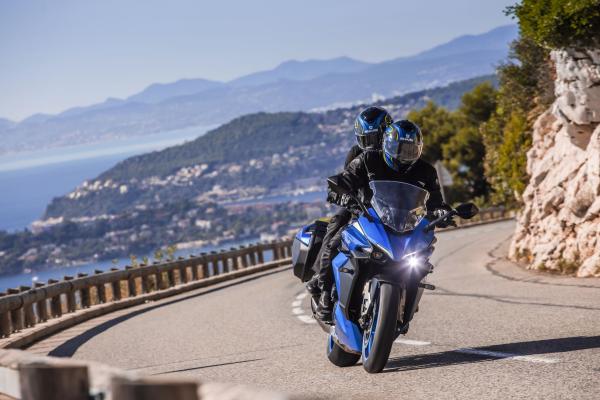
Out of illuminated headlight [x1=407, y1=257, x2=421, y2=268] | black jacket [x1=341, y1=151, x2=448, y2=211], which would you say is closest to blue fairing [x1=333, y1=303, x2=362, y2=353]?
Answer: illuminated headlight [x1=407, y1=257, x2=421, y2=268]

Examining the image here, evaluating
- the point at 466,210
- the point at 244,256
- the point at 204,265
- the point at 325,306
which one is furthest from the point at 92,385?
the point at 244,256

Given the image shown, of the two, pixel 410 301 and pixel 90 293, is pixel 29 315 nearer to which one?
pixel 90 293

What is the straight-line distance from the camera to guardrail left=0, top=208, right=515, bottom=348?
1390cm

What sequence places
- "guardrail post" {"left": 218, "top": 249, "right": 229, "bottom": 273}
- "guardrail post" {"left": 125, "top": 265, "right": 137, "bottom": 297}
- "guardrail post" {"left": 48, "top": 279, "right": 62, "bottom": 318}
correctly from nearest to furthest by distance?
"guardrail post" {"left": 48, "top": 279, "right": 62, "bottom": 318}, "guardrail post" {"left": 125, "top": 265, "right": 137, "bottom": 297}, "guardrail post" {"left": 218, "top": 249, "right": 229, "bottom": 273}

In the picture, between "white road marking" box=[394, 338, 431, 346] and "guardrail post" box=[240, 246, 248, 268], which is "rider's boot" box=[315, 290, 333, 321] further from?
"guardrail post" box=[240, 246, 248, 268]

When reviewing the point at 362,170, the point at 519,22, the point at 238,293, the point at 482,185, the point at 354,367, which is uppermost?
the point at 519,22

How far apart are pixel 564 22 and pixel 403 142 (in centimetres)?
921

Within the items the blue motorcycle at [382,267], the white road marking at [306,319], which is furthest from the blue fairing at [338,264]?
the white road marking at [306,319]

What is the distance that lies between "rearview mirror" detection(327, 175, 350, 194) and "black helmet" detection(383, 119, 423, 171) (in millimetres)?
428

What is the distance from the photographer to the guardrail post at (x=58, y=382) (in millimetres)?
4094

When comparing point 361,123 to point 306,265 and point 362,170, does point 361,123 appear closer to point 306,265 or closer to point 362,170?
point 362,170

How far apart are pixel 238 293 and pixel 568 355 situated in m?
12.6

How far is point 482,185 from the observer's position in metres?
73.5

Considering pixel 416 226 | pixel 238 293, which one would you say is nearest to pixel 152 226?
pixel 238 293
